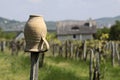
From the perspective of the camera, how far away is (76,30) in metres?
74.1

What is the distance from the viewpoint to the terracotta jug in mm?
8875

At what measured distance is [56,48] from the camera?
31.5m

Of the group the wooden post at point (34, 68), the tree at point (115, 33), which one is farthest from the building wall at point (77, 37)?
the wooden post at point (34, 68)

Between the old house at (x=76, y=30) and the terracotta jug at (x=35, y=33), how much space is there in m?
62.7

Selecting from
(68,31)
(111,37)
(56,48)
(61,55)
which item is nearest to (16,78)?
(61,55)

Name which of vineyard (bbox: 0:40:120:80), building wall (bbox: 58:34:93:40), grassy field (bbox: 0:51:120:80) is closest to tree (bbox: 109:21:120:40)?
building wall (bbox: 58:34:93:40)

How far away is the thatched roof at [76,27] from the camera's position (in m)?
72.5

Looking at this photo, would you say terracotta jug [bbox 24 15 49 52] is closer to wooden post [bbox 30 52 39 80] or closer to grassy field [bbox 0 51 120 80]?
wooden post [bbox 30 52 39 80]

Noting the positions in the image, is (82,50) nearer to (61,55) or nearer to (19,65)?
(61,55)

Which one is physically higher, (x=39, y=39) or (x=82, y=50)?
(x=39, y=39)

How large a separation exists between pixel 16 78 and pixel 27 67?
276 centimetres

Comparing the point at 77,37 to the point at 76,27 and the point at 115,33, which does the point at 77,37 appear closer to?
the point at 76,27

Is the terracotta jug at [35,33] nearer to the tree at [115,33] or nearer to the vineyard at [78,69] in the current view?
the vineyard at [78,69]

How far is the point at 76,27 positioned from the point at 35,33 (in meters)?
65.5
